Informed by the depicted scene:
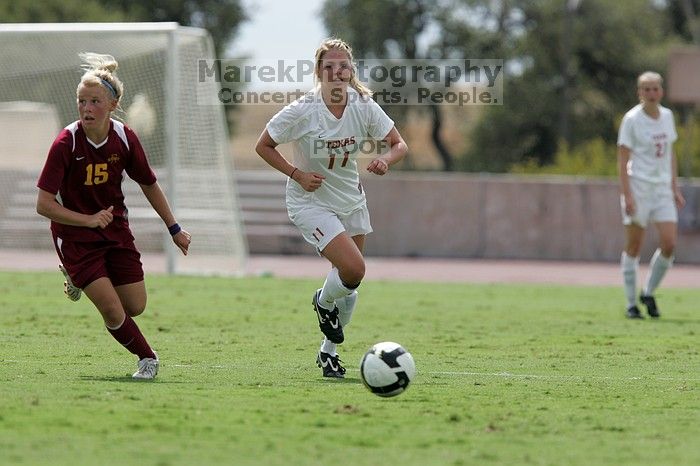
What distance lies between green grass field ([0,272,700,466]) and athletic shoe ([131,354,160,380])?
0.20 ft

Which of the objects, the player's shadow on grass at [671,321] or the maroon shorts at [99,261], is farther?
the player's shadow on grass at [671,321]

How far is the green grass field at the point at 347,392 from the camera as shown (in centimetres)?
589

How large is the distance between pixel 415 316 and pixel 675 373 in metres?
4.81

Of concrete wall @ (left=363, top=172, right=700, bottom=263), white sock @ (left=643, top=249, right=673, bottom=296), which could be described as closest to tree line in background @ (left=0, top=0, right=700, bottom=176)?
concrete wall @ (left=363, top=172, right=700, bottom=263)

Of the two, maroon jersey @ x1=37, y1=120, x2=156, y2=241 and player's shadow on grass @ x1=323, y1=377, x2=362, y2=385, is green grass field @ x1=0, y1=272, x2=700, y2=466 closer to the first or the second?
player's shadow on grass @ x1=323, y1=377, x2=362, y2=385

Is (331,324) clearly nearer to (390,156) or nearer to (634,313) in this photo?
(390,156)

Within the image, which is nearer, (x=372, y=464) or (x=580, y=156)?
(x=372, y=464)

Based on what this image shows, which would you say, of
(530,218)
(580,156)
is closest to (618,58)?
(580,156)

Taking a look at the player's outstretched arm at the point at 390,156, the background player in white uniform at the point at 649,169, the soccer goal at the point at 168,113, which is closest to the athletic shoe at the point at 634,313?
the background player in white uniform at the point at 649,169

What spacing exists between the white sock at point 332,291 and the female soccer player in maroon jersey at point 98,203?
46.3 inches

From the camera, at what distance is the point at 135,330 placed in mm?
8211

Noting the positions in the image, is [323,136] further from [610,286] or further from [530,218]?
[530,218]

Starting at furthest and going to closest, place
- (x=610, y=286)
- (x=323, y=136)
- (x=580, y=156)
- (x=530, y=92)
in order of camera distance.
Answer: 1. (x=530, y=92)
2. (x=580, y=156)
3. (x=610, y=286)
4. (x=323, y=136)

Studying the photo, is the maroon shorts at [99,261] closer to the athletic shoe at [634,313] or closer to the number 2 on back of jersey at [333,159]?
the number 2 on back of jersey at [333,159]
